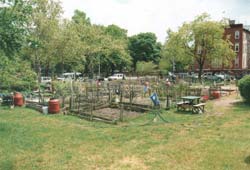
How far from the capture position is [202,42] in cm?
4112

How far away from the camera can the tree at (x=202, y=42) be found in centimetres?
3991

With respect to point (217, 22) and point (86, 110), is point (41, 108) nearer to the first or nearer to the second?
point (86, 110)

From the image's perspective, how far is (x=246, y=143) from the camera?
1016cm

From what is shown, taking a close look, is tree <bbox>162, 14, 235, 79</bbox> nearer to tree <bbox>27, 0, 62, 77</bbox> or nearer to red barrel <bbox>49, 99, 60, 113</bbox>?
tree <bbox>27, 0, 62, 77</bbox>

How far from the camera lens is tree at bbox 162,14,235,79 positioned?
39906 mm

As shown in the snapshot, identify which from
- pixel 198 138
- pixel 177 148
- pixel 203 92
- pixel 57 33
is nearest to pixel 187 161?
pixel 177 148

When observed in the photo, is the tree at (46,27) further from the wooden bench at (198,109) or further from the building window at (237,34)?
the building window at (237,34)

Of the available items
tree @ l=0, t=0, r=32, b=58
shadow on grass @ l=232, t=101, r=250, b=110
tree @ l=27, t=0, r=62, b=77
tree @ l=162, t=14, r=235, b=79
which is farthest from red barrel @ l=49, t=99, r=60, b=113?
tree @ l=162, t=14, r=235, b=79

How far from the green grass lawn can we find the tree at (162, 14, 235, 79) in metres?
26.8

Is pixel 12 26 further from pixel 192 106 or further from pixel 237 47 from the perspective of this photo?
pixel 237 47

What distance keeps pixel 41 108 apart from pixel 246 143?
12869 mm

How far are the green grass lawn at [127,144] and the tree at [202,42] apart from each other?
88.0 ft

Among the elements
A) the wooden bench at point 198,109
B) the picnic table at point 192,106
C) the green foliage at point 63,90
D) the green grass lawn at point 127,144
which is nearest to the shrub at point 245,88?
the picnic table at point 192,106

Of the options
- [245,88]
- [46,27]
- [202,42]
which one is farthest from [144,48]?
[245,88]
